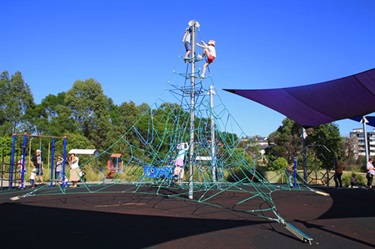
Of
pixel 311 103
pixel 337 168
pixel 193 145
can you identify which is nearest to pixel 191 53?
pixel 193 145

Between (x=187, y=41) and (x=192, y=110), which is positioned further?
(x=187, y=41)

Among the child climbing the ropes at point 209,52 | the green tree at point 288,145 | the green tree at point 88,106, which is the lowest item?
the green tree at point 288,145

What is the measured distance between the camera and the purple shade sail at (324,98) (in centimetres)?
583

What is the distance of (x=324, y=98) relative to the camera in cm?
675

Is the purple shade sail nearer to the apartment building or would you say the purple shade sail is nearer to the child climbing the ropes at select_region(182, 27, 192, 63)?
the child climbing the ropes at select_region(182, 27, 192, 63)

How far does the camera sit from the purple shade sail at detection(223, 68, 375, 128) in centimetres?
583

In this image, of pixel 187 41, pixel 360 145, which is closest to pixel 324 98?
pixel 187 41

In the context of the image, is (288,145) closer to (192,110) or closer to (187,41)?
(187,41)

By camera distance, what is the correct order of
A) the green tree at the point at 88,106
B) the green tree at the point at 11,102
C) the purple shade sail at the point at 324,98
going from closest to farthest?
1. the purple shade sail at the point at 324,98
2. the green tree at the point at 11,102
3. the green tree at the point at 88,106

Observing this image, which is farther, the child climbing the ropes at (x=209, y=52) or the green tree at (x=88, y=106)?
the green tree at (x=88, y=106)

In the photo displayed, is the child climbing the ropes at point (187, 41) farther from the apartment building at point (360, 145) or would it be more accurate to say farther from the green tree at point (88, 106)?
the green tree at point (88, 106)

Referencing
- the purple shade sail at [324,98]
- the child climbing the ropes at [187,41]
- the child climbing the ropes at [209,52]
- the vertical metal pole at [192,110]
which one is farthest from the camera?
the child climbing the ropes at [187,41]

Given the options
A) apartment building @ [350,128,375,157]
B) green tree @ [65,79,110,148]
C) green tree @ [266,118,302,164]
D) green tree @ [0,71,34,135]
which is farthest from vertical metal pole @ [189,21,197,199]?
green tree @ [0,71,34,135]

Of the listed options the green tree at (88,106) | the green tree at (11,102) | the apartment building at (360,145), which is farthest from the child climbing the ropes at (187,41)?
the green tree at (11,102)
